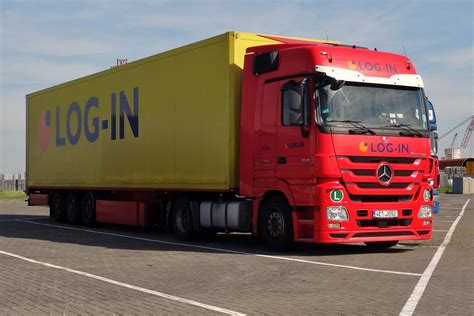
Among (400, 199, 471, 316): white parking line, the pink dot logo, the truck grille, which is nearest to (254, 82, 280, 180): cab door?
the truck grille

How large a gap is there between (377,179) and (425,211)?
1383 mm

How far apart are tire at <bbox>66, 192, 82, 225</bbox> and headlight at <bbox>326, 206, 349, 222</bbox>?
11.2 metres

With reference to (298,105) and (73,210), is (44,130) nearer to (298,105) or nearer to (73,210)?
(73,210)

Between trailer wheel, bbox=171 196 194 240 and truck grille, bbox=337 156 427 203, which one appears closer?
truck grille, bbox=337 156 427 203

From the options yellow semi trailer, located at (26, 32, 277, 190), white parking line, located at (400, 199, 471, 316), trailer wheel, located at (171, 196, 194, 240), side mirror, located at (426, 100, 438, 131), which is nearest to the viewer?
white parking line, located at (400, 199, 471, 316)

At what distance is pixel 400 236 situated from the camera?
13.3m

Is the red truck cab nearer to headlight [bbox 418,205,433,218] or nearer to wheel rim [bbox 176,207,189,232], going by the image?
headlight [bbox 418,205,433,218]

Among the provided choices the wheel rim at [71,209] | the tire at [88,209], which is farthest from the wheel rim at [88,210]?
the wheel rim at [71,209]

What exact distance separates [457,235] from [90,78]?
10.3 m

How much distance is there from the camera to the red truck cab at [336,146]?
12.6 m

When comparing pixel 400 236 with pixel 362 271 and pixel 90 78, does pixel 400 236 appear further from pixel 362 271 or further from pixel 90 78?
pixel 90 78

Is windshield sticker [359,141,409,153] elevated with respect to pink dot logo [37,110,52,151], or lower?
lower

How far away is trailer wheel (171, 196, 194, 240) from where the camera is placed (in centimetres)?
1600

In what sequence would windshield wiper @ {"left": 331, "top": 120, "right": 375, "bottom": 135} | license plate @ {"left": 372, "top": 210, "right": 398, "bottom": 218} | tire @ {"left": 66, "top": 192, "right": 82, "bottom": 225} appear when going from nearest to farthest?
windshield wiper @ {"left": 331, "top": 120, "right": 375, "bottom": 135} < license plate @ {"left": 372, "top": 210, "right": 398, "bottom": 218} < tire @ {"left": 66, "top": 192, "right": 82, "bottom": 225}
